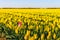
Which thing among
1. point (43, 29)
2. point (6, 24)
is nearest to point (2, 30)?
point (6, 24)

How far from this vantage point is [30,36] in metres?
6.41

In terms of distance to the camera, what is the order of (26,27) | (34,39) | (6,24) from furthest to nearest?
(6,24) → (26,27) → (34,39)

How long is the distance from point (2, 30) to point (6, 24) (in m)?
0.26

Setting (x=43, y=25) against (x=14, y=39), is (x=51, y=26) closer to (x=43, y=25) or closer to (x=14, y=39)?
(x=43, y=25)

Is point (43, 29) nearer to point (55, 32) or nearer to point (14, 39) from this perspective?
point (55, 32)

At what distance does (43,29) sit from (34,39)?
0.77 meters

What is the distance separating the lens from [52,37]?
655 cm

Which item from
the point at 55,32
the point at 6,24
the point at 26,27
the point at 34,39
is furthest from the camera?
the point at 6,24

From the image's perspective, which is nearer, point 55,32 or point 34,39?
point 34,39

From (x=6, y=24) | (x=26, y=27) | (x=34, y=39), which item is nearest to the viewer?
(x=34, y=39)

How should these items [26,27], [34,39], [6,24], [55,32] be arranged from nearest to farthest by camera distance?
[34,39], [55,32], [26,27], [6,24]

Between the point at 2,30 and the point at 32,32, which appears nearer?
the point at 32,32

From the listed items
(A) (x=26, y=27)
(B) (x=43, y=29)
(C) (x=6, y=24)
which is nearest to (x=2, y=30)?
(C) (x=6, y=24)

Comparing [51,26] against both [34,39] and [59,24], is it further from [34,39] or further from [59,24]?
[34,39]
